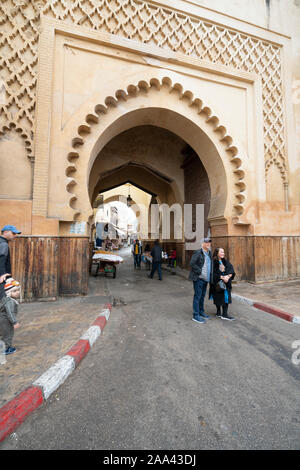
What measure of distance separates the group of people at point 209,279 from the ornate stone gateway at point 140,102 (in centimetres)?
325

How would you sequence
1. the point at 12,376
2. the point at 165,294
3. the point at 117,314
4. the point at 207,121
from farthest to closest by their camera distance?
the point at 207,121, the point at 165,294, the point at 117,314, the point at 12,376

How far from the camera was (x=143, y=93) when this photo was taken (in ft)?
22.0

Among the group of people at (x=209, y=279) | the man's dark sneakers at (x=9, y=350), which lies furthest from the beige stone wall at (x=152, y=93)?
the group of people at (x=209, y=279)

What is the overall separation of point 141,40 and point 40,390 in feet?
29.1

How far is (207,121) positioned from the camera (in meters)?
7.32

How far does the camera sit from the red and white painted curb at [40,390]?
65.3 inches

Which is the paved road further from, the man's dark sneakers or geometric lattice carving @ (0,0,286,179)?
geometric lattice carving @ (0,0,286,179)

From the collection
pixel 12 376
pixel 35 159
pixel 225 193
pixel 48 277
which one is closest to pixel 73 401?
pixel 12 376

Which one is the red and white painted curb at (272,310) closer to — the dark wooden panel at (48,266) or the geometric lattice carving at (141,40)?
the dark wooden panel at (48,266)

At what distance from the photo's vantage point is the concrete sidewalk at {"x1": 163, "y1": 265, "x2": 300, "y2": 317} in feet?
15.7

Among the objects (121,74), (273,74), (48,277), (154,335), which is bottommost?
(154,335)

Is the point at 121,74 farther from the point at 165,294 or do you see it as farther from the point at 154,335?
the point at 154,335

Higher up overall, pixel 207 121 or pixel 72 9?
pixel 72 9

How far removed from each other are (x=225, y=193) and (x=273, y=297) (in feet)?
12.1
